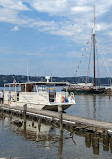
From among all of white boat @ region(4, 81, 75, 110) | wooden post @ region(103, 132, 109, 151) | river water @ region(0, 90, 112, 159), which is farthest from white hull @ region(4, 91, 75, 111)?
wooden post @ region(103, 132, 109, 151)

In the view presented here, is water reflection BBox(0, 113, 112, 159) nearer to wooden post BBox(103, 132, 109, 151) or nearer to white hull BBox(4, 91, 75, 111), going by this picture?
wooden post BBox(103, 132, 109, 151)

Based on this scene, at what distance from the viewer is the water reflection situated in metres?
14.8

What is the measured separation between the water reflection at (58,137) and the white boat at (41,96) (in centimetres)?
369

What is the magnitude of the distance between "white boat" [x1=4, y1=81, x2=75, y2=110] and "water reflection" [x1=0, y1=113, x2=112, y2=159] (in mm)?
3687

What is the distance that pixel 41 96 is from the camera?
2667 cm

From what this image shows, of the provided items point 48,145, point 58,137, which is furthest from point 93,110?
point 48,145

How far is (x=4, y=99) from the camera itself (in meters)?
33.7

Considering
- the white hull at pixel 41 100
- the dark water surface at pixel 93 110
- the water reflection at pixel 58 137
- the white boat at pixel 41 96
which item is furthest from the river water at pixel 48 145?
the dark water surface at pixel 93 110

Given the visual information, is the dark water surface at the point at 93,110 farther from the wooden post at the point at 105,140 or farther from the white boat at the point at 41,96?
the wooden post at the point at 105,140

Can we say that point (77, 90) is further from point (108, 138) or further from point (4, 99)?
point (108, 138)

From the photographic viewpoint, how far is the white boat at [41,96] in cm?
2678

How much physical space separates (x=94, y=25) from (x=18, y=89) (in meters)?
63.2

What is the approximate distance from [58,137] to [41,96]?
9.44 meters

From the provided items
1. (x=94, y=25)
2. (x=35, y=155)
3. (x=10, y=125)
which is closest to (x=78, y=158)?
(x=35, y=155)
